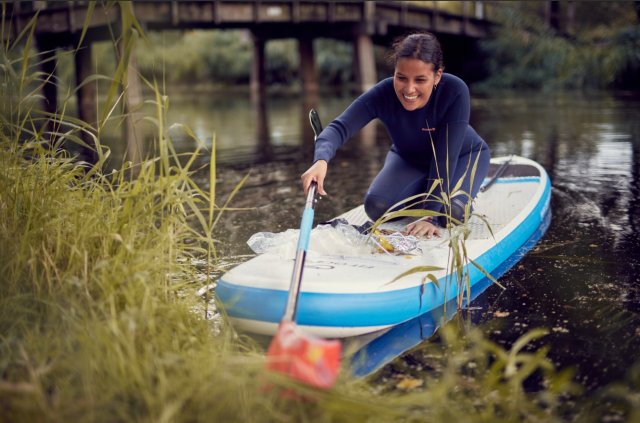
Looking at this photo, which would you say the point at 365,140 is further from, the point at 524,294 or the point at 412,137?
the point at 524,294

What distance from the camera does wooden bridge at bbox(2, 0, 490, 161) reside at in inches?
451

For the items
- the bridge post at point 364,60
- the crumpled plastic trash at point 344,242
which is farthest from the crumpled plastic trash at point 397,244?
the bridge post at point 364,60

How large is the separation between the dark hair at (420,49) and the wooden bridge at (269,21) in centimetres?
792

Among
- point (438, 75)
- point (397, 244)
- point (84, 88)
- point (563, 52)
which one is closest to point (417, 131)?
point (438, 75)

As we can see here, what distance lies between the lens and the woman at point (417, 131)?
3158 millimetres

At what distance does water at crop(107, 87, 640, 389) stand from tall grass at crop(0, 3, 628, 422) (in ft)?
0.83

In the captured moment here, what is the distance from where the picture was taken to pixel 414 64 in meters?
3.13

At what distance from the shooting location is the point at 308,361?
6.33 feet


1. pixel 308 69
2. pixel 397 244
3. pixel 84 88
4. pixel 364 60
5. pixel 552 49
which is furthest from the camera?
pixel 308 69

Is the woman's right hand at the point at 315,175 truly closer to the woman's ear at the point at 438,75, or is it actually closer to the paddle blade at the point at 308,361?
the woman's ear at the point at 438,75

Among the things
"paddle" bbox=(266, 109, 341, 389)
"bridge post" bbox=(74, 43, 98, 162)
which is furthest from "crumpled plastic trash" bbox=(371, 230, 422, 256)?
"bridge post" bbox=(74, 43, 98, 162)

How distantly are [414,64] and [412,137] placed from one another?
1.92 ft

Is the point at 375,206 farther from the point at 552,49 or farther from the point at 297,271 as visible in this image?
the point at 552,49

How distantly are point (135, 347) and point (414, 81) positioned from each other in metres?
1.77
